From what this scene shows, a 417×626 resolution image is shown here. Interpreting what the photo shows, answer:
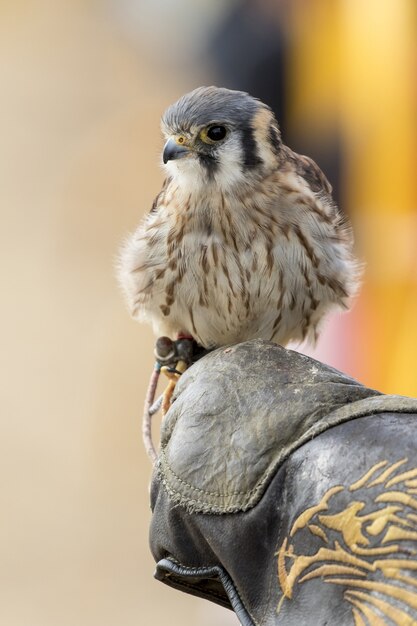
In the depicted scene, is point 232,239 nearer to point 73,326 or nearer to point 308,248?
point 308,248

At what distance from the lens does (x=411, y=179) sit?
16.5 ft

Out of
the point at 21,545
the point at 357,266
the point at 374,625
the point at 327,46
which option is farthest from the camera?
the point at 21,545

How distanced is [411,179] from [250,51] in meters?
1.60

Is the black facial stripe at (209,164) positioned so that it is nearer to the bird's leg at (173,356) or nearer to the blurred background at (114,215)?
the bird's leg at (173,356)

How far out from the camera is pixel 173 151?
248 cm

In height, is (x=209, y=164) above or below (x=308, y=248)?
above

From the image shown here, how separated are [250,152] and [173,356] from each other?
458 mm

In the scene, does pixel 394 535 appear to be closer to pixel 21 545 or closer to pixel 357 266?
pixel 357 266

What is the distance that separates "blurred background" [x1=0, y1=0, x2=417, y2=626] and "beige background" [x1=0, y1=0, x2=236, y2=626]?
12 mm

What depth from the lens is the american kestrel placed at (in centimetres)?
248

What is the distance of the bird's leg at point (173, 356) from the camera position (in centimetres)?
240

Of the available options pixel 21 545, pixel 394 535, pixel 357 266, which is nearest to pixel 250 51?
pixel 21 545

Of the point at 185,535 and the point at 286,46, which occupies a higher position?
the point at 286,46

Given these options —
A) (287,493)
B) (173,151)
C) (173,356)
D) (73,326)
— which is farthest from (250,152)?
(73,326)
